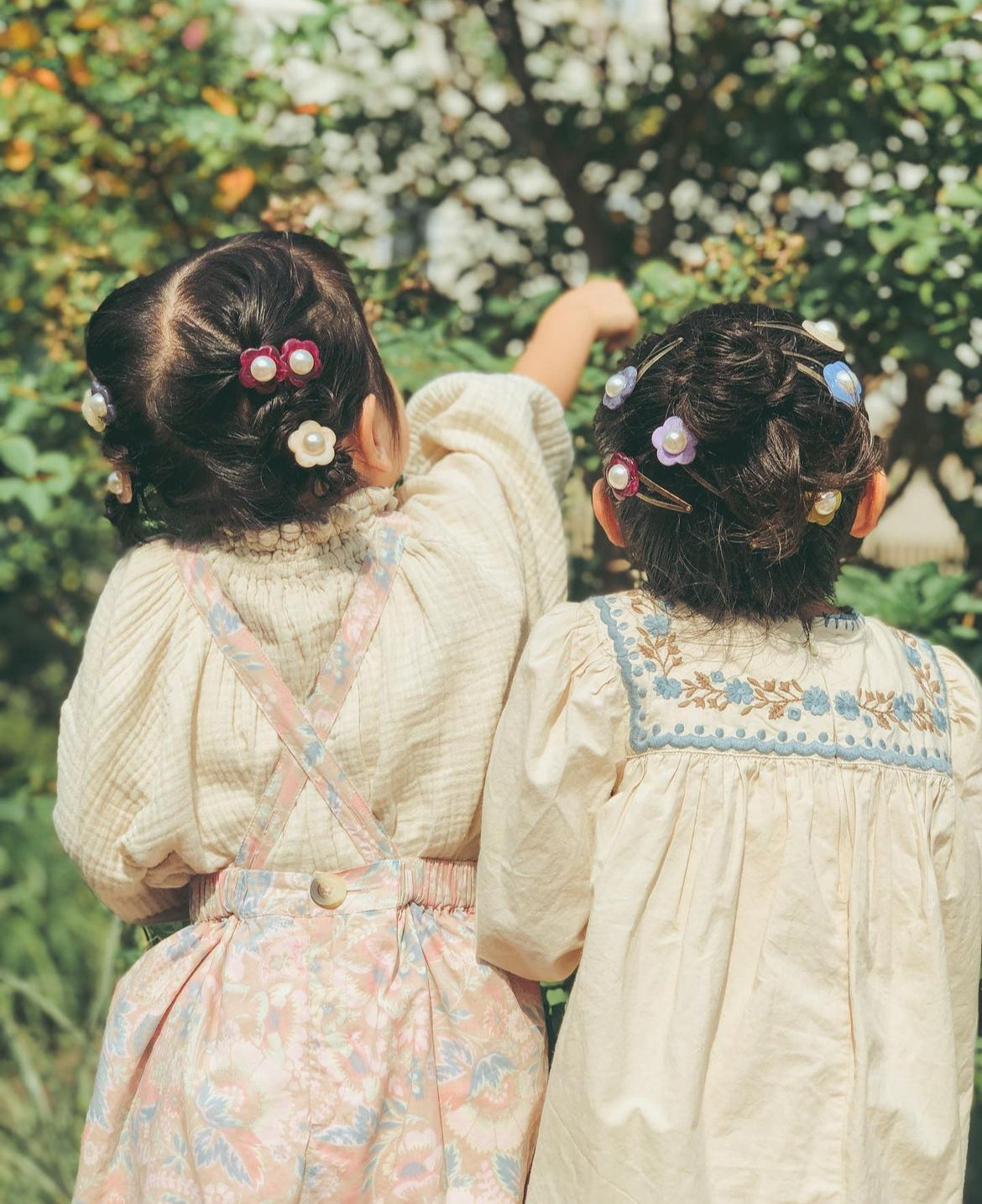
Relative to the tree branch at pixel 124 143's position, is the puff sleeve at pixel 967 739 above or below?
below

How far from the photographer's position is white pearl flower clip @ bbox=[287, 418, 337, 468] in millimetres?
1477

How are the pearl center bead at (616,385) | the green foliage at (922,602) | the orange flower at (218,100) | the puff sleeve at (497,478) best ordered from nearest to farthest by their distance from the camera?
1. the pearl center bead at (616,385)
2. the puff sleeve at (497,478)
3. the green foliage at (922,602)
4. the orange flower at (218,100)

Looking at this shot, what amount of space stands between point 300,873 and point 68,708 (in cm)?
34

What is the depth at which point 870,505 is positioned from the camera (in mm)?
1499

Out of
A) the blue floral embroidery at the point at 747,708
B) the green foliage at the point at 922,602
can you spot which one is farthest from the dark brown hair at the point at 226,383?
the green foliage at the point at 922,602

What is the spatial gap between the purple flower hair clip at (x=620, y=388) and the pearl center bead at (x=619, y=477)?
71 mm

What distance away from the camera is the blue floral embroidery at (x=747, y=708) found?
A: 4.75 ft

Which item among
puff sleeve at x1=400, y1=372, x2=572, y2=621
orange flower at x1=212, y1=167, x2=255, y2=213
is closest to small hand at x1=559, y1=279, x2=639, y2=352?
puff sleeve at x1=400, y1=372, x2=572, y2=621

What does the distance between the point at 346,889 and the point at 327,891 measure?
0.8 inches

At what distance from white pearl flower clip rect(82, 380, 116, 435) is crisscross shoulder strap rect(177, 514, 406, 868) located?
0.20 metres

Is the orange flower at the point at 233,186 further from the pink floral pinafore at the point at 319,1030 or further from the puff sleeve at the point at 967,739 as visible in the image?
the puff sleeve at the point at 967,739

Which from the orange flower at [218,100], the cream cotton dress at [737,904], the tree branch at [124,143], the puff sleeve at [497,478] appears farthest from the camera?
the orange flower at [218,100]

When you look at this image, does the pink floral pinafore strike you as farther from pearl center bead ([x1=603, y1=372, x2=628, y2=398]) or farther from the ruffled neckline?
pearl center bead ([x1=603, y1=372, x2=628, y2=398])

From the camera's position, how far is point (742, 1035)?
1402 millimetres
